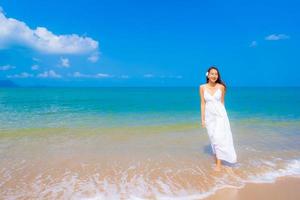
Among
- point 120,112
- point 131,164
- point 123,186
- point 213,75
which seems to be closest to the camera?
point 123,186

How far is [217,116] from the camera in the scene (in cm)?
658

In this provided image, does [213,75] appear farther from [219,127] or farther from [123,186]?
[123,186]

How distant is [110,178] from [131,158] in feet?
5.54

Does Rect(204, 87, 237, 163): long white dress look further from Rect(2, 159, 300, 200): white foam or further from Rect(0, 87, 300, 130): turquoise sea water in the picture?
Rect(0, 87, 300, 130): turquoise sea water

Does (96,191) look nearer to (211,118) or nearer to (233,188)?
(233,188)

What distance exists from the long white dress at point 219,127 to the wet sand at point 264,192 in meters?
1.03

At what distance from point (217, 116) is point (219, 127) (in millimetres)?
278

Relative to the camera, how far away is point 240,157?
795cm

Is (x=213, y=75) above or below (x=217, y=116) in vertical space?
above

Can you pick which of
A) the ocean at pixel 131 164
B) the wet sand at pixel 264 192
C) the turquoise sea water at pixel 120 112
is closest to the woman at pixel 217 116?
the ocean at pixel 131 164

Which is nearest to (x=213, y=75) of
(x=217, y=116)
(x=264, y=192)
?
(x=217, y=116)

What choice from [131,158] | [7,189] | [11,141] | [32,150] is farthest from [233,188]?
[11,141]

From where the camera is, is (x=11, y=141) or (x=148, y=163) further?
(x=11, y=141)

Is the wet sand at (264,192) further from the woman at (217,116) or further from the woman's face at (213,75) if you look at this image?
the woman's face at (213,75)
